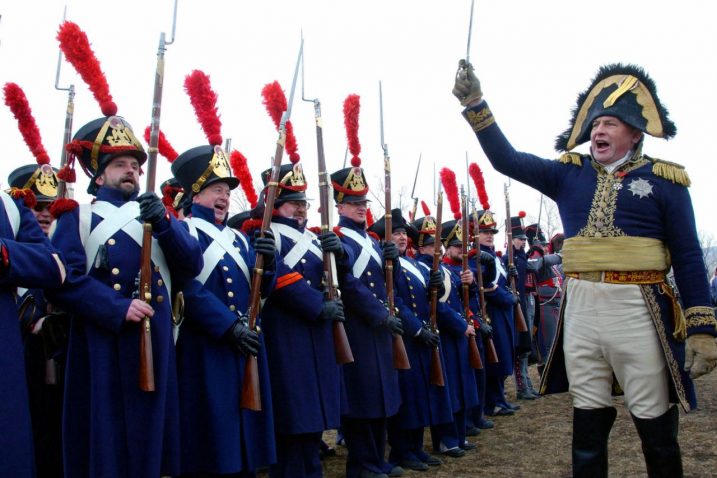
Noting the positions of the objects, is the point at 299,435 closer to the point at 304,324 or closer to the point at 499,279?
the point at 304,324

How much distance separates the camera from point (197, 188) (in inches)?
183

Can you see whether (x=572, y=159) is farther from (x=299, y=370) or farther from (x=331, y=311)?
(x=299, y=370)

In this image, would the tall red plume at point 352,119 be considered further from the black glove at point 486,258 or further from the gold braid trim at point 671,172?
the black glove at point 486,258

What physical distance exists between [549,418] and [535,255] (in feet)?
12.4

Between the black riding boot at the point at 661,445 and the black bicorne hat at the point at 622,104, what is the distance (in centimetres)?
154

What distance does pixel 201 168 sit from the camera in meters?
4.66

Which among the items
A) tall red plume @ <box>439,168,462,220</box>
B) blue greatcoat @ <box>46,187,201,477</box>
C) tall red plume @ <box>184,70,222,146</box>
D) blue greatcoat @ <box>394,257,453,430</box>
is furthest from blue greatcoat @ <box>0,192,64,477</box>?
tall red plume @ <box>439,168,462,220</box>

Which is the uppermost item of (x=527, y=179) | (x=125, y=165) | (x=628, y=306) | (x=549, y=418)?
(x=125, y=165)

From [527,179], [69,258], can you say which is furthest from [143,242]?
[527,179]

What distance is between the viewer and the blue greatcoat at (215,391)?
163 inches

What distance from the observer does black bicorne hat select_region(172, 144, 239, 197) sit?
183 inches

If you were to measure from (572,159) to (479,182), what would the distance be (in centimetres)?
496

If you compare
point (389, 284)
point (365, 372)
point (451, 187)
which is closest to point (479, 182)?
point (451, 187)

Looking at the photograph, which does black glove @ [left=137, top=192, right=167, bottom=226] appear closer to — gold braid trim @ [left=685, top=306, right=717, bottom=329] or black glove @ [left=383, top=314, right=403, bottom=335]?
black glove @ [left=383, top=314, right=403, bottom=335]
